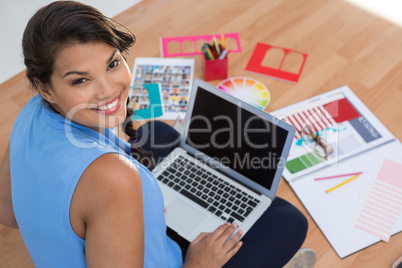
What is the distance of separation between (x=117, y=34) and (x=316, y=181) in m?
0.80

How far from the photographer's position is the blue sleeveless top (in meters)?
0.87

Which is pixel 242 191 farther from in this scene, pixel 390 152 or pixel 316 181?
pixel 390 152

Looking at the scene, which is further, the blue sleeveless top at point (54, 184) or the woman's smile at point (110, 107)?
the woman's smile at point (110, 107)

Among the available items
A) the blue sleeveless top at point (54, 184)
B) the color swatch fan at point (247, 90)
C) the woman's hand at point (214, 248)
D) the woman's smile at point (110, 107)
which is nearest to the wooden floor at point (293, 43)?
the color swatch fan at point (247, 90)

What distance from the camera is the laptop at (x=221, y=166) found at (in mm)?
1177

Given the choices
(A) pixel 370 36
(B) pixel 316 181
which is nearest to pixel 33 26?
(B) pixel 316 181

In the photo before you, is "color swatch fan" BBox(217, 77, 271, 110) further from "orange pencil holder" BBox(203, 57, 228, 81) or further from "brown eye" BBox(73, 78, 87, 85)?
"brown eye" BBox(73, 78, 87, 85)

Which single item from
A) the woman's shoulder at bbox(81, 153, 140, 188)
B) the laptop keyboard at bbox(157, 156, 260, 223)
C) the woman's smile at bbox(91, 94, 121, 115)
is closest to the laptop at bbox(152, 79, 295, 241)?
the laptop keyboard at bbox(157, 156, 260, 223)

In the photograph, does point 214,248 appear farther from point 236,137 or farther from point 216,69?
point 216,69

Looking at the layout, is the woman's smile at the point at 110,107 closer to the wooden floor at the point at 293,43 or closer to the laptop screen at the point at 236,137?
the laptop screen at the point at 236,137

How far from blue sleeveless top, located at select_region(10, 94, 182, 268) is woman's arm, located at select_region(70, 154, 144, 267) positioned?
0.07ft

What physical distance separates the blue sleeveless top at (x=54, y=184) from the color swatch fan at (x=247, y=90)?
2.35 feet

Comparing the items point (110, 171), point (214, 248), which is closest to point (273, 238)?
point (214, 248)

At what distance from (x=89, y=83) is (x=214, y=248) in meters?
0.55
